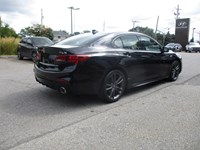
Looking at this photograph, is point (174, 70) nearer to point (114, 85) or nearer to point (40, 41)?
point (114, 85)

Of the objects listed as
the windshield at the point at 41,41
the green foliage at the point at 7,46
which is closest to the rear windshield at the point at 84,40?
the windshield at the point at 41,41

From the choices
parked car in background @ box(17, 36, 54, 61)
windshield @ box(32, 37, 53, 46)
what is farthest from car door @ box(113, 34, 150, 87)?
windshield @ box(32, 37, 53, 46)

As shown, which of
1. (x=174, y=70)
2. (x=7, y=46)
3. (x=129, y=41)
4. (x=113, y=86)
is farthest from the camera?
(x=7, y=46)

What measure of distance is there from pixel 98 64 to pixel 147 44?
2.04 meters

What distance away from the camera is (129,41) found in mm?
5668

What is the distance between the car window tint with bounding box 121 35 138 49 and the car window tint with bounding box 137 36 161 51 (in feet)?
0.51

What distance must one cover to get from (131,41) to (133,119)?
7.38 ft

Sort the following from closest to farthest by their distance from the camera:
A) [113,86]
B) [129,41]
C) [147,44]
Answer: [113,86]
[129,41]
[147,44]

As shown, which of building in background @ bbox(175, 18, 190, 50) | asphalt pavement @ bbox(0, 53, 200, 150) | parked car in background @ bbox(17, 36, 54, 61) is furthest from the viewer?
building in background @ bbox(175, 18, 190, 50)

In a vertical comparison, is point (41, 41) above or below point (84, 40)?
above

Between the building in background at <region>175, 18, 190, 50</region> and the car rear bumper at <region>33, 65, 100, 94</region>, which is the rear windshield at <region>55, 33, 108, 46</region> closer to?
the car rear bumper at <region>33, 65, 100, 94</region>

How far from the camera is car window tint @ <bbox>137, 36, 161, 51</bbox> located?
6000 mm

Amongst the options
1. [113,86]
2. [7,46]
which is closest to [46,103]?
[113,86]

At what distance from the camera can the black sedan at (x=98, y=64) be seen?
461 cm
